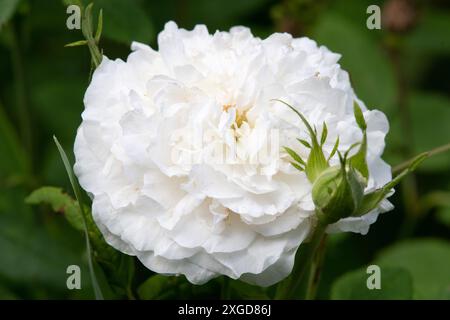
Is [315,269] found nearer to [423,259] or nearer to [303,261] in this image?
[303,261]

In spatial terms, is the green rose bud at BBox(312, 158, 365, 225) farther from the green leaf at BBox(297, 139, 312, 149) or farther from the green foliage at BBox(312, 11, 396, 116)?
the green foliage at BBox(312, 11, 396, 116)

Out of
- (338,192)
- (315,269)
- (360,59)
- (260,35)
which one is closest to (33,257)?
(315,269)

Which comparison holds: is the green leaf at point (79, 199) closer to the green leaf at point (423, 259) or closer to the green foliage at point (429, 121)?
the green leaf at point (423, 259)

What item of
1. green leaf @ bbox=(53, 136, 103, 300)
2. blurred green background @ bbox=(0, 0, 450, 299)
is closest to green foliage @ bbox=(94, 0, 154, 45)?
blurred green background @ bbox=(0, 0, 450, 299)

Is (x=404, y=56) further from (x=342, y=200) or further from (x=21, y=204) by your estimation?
(x=342, y=200)

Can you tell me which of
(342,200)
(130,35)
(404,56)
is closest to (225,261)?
(342,200)

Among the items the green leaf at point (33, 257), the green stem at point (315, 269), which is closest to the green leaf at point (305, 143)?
the green stem at point (315, 269)
